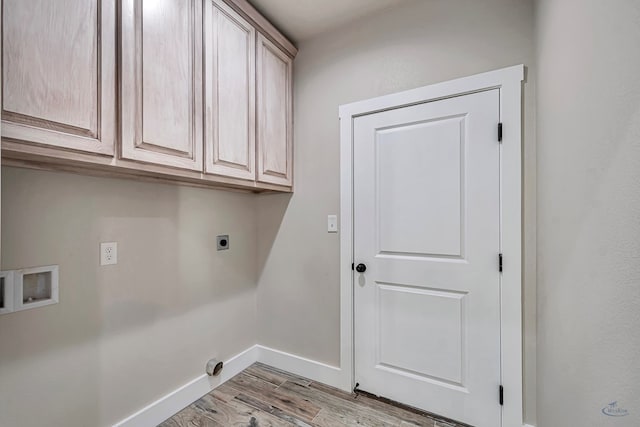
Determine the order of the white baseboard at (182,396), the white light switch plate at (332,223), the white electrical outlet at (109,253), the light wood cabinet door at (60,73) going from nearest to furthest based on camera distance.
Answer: the light wood cabinet door at (60,73) → the white electrical outlet at (109,253) → the white baseboard at (182,396) → the white light switch plate at (332,223)

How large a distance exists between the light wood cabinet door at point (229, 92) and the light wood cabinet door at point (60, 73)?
47cm

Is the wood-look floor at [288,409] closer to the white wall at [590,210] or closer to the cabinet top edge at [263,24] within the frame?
the white wall at [590,210]

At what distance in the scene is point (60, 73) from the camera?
0.96m

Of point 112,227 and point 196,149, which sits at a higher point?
point 196,149

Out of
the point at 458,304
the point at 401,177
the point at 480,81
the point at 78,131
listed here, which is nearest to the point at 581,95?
the point at 480,81

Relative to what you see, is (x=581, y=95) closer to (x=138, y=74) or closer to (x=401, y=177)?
(x=401, y=177)

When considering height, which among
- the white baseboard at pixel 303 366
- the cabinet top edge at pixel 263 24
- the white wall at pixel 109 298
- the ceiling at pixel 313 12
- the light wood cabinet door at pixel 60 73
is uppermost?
the ceiling at pixel 313 12

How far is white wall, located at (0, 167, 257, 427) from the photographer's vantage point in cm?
114

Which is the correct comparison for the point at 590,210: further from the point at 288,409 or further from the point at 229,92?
the point at 288,409

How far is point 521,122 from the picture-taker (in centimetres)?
143

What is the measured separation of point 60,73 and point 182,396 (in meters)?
1.82

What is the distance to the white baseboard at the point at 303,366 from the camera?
1947 mm

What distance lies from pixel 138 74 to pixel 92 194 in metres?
0.65

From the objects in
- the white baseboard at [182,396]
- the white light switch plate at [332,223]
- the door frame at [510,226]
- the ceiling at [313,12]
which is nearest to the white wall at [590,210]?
the door frame at [510,226]
